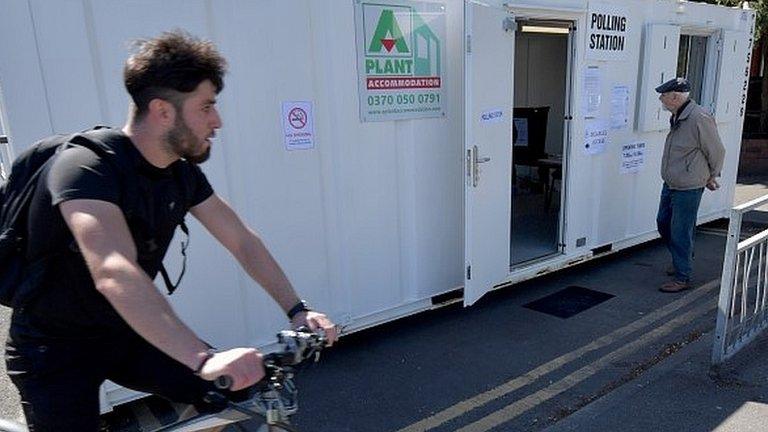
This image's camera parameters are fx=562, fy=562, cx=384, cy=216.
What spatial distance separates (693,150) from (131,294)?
4.91 metres

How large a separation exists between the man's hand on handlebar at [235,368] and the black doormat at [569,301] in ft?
12.5

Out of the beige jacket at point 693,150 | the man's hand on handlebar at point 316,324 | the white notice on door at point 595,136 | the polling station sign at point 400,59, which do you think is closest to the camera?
the man's hand on handlebar at point 316,324

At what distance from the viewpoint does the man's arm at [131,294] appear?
1.49 meters

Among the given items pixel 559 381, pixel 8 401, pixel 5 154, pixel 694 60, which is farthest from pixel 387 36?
pixel 694 60

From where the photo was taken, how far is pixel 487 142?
454cm

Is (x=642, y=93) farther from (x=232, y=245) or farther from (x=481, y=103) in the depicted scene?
(x=232, y=245)

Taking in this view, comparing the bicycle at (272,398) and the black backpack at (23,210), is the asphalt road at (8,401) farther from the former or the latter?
the black backpack at (23,210)

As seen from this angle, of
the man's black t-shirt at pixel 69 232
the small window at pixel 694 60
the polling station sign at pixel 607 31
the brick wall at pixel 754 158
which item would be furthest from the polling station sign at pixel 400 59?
the brick wall at pixel 754 158

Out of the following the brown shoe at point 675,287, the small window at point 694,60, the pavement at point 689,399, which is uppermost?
the small window at point 694,60

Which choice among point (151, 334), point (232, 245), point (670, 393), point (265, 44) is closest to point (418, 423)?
point (670, 393)

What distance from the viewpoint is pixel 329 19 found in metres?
3.71

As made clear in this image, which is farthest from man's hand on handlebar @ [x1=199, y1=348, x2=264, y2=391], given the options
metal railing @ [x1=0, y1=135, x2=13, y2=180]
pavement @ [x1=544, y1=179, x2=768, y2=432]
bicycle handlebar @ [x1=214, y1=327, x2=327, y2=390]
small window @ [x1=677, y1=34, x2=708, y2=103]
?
small window @ [x1=677, y1=34, x2=708, y2=103]

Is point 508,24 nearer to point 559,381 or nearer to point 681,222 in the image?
point 681,222

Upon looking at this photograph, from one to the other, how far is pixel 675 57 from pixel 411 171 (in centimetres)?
368
